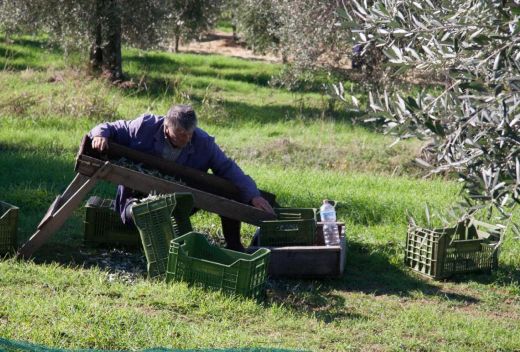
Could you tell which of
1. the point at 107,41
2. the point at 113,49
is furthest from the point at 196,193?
the point at 113,49

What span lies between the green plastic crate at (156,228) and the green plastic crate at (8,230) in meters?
1.19

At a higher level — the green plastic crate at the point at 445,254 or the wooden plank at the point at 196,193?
the wooden plank at the point at 196,193

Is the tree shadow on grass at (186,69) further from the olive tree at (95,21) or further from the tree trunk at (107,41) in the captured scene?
the olive tree at (95,21)

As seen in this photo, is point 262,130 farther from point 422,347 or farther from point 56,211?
point 422,347

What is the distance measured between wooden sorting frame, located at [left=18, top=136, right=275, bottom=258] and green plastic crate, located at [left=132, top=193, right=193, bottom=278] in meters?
0.40

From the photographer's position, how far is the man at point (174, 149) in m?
8.10

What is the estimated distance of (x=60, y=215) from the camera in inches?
309

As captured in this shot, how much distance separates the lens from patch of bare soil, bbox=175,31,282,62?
3694cm

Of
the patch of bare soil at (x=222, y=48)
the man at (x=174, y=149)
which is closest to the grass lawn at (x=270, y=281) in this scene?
the man at (x=174, y=149)

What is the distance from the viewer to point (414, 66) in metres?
4.82

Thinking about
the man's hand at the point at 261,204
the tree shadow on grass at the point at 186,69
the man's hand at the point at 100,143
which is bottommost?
the man's hand at the point at 261,204

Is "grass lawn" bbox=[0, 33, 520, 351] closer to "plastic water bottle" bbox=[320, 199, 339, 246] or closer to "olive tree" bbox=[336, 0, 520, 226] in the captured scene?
"plastic water bottle" bbox=[320, 199, 339, 246]

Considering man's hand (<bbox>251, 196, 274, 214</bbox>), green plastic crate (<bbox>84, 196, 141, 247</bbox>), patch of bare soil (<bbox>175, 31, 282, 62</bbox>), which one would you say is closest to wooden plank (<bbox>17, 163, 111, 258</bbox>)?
green plastic crate (<bbox>84, 196, 141, 247</bbox>)

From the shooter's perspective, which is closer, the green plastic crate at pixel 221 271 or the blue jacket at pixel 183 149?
the green plastic crate at pixel 221 271
